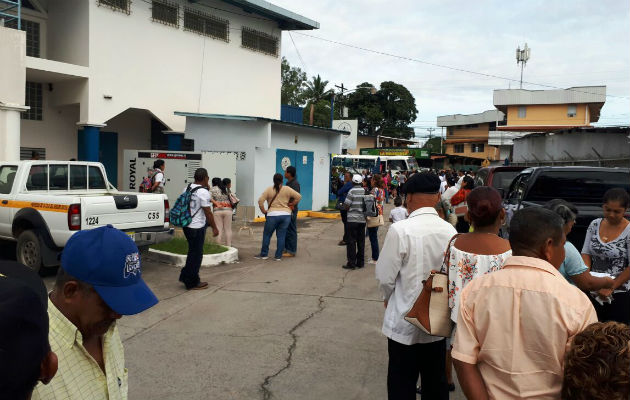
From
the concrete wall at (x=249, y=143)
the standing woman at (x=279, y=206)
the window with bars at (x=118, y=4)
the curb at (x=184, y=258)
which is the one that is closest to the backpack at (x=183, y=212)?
the curb at (x=184, y=258)

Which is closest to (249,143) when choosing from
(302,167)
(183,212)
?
(302,167)

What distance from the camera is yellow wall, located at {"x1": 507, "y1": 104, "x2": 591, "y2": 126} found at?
46969 mm

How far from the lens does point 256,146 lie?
1557cm

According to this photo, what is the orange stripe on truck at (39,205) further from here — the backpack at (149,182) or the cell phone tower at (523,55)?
the cell phone tower at (523,55)

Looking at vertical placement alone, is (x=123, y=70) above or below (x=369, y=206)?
above

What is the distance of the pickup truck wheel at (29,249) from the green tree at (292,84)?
1614 inches

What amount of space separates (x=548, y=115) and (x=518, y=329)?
167 feet

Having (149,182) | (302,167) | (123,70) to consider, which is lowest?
(149,182)

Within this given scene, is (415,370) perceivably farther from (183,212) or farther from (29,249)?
(29,249)

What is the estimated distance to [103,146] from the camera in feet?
56.6

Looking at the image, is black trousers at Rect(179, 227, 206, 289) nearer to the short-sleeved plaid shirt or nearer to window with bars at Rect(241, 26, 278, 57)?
the short-sleeved plaid shirt

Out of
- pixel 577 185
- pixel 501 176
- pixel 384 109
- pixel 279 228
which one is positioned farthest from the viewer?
pixel 384 109

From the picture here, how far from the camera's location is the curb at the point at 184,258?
A: 919 centimetres

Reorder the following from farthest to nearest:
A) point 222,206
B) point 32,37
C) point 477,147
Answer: point 477,147 < point 32,37 < point 222,206
